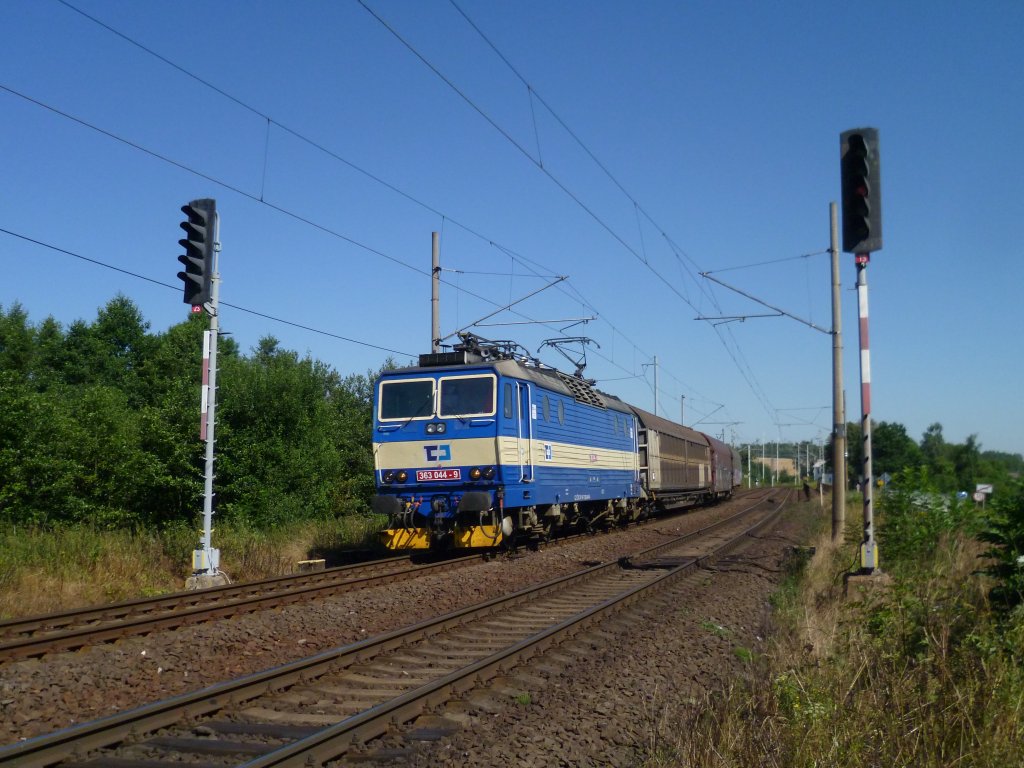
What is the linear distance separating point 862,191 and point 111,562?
10.9 m

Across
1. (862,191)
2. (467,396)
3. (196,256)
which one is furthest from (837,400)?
(196,256)

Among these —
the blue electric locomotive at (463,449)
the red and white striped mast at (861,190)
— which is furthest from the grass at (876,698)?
the blue electric locomotive at (463,449)

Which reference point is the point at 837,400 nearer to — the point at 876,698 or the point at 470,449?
the point at 470,449

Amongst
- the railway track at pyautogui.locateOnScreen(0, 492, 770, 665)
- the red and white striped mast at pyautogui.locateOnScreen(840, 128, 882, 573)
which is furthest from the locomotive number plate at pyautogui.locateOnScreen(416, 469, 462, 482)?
the red and white striped mast at pyautogui.locateOnScreen(840, 128, 882, 573)

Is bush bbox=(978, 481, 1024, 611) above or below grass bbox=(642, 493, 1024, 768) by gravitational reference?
above

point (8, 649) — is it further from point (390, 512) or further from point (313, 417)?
point (313, 417)

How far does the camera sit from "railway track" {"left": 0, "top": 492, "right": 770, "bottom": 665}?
8.47m

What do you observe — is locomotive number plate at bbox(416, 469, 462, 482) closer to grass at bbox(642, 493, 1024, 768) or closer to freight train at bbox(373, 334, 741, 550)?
freight train at bbox(373, 334, 741, 550)

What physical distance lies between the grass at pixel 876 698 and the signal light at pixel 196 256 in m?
8.59

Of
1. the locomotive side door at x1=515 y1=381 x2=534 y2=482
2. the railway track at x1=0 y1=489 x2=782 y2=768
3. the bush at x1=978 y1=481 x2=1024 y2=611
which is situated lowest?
the railway track at x1=0 y1=489 x2=782 y2=768

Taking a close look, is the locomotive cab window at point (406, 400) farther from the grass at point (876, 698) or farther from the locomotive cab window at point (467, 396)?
the grass at point (876, 698)

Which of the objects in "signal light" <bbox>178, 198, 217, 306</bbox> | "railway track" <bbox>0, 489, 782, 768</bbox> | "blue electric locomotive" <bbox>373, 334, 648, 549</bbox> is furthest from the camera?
"blue electric locomotive" <bbox>373, 334, 648, 549</bbox>

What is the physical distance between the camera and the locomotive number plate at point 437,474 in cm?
1568

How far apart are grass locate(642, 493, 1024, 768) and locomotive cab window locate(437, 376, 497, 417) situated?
7301 millimetres
